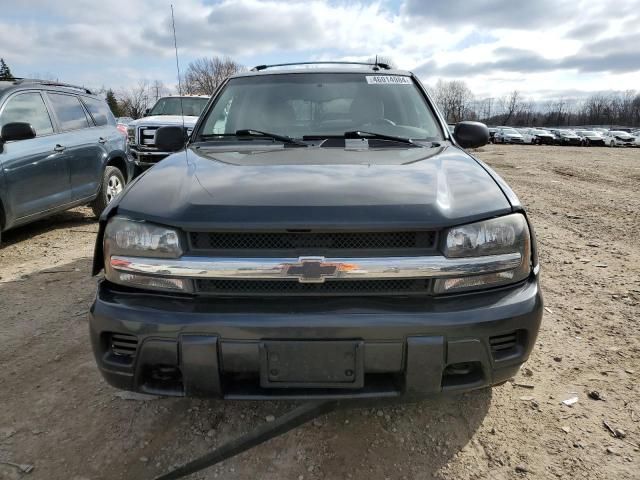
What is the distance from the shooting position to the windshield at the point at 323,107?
9.88ft

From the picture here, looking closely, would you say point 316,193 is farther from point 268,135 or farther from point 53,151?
point 53,151

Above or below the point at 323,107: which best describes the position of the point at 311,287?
below

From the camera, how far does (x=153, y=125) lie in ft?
32.4

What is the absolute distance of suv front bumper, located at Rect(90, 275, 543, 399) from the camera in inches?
68.9

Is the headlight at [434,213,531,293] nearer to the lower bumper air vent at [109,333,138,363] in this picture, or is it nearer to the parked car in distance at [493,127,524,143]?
the lower bumper air vent at [109,333,138,363]

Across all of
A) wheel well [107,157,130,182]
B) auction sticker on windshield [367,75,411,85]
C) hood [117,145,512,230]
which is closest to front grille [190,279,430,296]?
hood [117,145,512,230]

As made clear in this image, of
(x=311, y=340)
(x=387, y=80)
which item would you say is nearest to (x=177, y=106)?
(x=387, y=80)

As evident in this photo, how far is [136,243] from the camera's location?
1886 mm

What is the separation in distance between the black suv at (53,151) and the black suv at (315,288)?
3.75 meters

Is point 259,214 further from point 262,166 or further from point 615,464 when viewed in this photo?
point 615,464

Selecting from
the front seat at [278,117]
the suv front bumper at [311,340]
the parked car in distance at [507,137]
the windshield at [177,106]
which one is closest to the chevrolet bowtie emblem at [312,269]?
the suv front bumper at [311,340]

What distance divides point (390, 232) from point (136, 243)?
1.01 m

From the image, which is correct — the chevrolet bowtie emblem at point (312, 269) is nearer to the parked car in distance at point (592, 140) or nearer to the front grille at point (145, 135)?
the front grille at point (145, 135)

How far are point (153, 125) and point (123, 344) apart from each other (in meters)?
8.91
